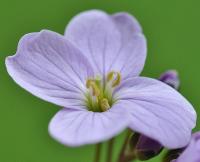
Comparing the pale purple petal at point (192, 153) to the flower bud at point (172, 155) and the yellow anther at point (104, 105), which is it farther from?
the yellow anther at point (104, 105)

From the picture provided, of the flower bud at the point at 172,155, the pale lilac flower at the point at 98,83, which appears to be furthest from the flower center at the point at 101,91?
the flower bud at the point at 172,155

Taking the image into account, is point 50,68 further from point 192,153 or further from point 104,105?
point 192,153

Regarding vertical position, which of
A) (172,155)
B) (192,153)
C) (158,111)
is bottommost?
(172,155)

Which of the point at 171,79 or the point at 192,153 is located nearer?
the point at 192,153

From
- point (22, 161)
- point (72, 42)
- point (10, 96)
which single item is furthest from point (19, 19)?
point (72, 42)

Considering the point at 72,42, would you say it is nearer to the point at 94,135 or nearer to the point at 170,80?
the point at 170,80

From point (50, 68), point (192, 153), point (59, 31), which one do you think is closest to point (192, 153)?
point (192, 153)
